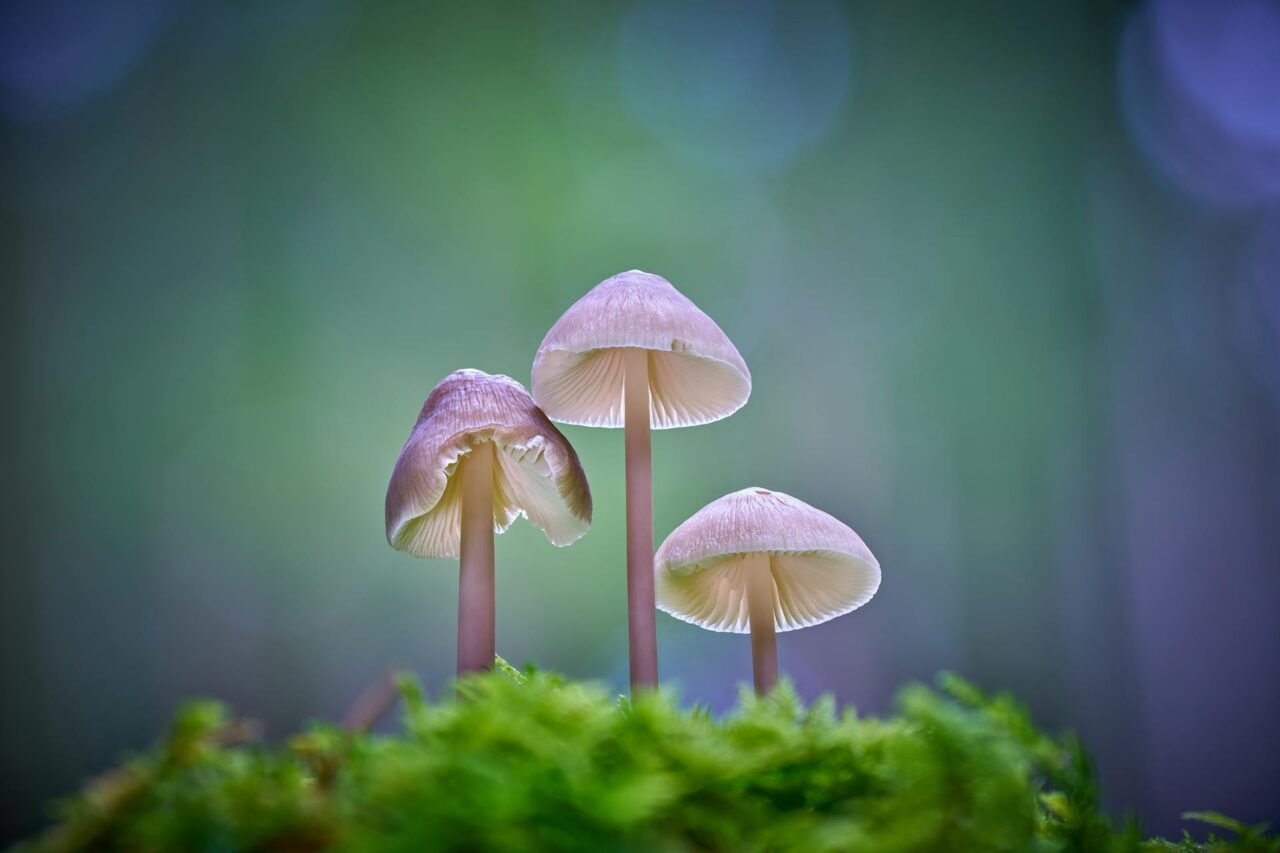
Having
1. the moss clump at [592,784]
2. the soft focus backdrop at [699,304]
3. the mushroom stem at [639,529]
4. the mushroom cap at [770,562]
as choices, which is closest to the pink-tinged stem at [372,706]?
the moss clump at [592,784]

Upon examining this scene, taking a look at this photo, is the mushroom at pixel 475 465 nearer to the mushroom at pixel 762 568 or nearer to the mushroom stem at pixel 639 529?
the mushroom stem at pixel 639 529

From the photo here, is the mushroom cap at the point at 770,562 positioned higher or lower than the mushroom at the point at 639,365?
lower

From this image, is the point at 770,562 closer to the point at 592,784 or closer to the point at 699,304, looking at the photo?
the point at 592,784

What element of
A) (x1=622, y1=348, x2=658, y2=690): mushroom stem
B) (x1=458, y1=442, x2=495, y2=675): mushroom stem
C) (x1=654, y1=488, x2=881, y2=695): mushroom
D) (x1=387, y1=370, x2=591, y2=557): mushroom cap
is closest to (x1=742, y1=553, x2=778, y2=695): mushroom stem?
(x1=654, y1=488, x2=881, y2=695): mushroom

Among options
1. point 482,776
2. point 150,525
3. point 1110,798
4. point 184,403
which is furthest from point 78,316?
point 1110,798

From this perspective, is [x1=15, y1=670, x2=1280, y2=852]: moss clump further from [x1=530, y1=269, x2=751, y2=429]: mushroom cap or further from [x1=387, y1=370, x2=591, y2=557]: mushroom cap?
[x1=530, y1=269, x2=751, y2=429]: mushroom cap
